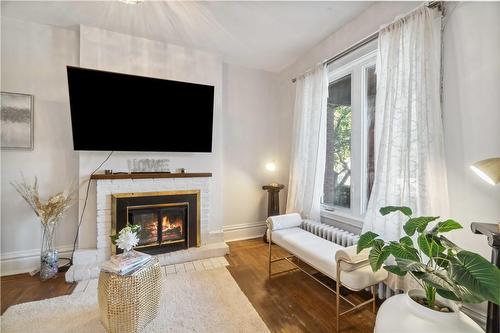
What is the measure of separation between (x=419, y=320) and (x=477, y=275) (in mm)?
318

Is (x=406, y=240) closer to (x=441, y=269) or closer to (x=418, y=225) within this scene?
(x=418, y=225)

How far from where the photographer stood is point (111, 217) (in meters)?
2.60

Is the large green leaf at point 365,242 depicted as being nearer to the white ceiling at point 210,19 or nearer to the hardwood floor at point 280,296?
the hardwood floor at point 280,296

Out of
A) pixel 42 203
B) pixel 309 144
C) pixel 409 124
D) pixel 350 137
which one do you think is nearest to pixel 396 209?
pixel 409 124

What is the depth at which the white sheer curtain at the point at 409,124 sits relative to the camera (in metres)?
1.64

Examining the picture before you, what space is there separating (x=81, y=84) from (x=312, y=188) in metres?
2.96

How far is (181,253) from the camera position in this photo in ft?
9.16

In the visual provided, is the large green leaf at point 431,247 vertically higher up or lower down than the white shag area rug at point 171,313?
higher up

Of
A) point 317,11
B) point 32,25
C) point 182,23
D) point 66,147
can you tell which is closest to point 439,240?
point 317,11

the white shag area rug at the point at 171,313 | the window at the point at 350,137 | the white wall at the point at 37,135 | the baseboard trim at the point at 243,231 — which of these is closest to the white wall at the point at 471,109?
the window at the point at 350,137

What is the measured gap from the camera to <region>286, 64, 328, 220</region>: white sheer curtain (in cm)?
275

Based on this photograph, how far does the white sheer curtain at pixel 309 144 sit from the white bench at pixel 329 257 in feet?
1.32

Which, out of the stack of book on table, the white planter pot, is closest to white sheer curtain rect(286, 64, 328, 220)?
the white planter pot

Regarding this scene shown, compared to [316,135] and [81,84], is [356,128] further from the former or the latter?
[81,84]
